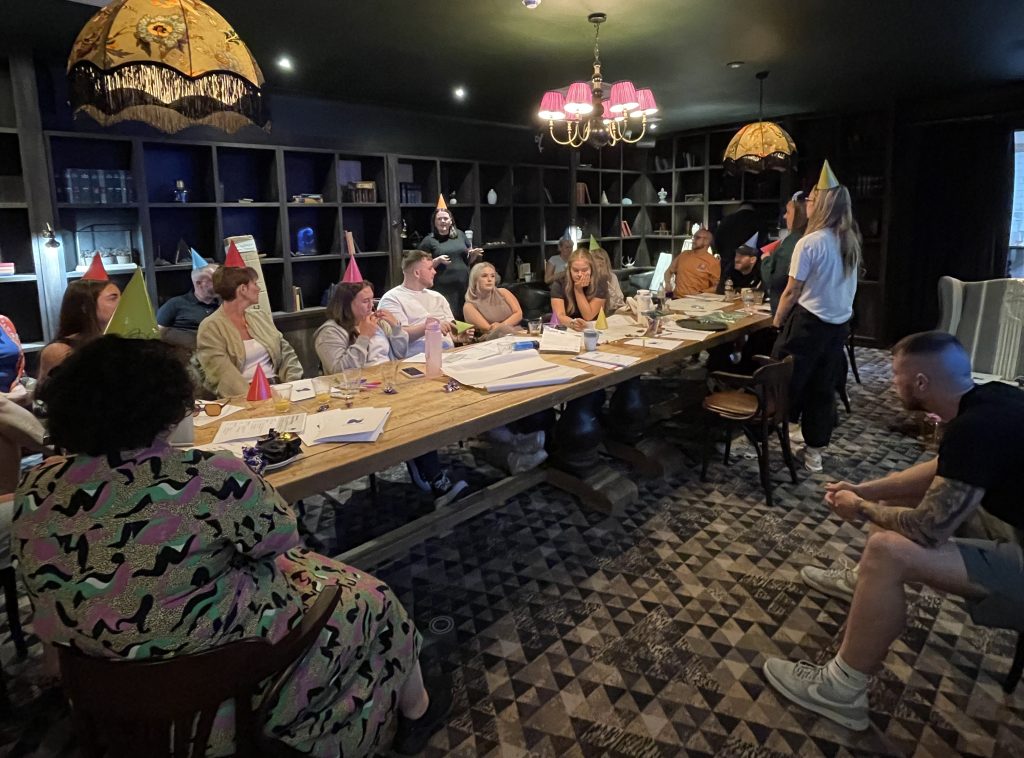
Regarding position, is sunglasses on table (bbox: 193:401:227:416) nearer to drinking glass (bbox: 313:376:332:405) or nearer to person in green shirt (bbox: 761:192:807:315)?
drinking glass (bbox: 313:376:332:405)

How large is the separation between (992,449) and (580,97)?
2967 mm

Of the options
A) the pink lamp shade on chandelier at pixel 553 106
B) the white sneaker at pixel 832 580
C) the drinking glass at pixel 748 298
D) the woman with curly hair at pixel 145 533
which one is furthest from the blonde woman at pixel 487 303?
the woman with curly hair at pixel 145 533

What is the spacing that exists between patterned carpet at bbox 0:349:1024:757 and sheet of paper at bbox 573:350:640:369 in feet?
2.44

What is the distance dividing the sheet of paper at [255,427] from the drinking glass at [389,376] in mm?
422

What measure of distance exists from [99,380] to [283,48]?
3519 mm

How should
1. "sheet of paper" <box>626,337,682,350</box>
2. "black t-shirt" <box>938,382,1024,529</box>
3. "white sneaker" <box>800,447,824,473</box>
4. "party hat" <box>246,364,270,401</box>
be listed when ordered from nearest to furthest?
"black t-shirt" <box>938,382,1024,529</box> → "party hat" <box>246,364,270,401</box> → "sheet of paper" <box>626,337,682,350</box> → "white sneaker" <box>800,447,824,473</box>

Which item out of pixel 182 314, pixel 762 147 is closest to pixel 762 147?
pixel 762 147

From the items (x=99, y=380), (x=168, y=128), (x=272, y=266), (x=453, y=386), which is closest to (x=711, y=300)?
(x=453, y=386)

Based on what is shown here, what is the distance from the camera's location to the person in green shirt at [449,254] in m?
5.61

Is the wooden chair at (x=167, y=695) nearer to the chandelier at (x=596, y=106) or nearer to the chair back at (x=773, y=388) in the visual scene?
the chair back at (x=773, y=388)

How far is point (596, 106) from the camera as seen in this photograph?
378 centimetres

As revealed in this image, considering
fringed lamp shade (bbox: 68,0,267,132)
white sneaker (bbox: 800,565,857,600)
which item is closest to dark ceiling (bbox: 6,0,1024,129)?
fringed lamp shade (bbox: 68,0,267,132)

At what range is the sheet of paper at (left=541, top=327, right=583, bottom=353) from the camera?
3.09m

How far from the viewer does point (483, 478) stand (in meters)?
3.52
